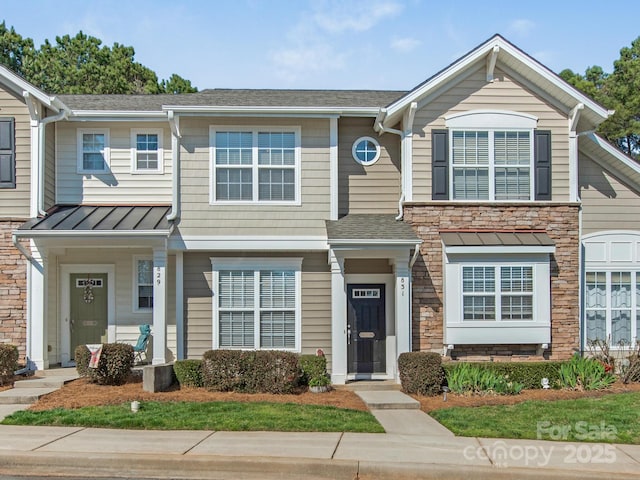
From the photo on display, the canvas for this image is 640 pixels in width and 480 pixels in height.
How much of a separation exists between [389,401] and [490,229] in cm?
489

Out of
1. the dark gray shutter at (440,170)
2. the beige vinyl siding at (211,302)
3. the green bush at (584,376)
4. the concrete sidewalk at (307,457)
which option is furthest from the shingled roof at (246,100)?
the concrete sidewalk at (307,457)

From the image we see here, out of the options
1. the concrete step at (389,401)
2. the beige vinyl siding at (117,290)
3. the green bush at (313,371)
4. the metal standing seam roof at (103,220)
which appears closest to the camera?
the concrete step at (389,401)

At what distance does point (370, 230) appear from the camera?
1441 centimetres

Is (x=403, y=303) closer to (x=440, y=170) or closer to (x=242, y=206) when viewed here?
(x=440, y=170)

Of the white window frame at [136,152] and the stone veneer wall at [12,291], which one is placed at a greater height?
the white window frame at [136,152]

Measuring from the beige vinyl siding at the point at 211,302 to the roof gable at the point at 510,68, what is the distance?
379 cm

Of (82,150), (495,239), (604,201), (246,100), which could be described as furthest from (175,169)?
(604,201)

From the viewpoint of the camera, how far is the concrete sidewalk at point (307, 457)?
7973 millimetres

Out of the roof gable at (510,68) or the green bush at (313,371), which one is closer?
the green bush at (313,371)

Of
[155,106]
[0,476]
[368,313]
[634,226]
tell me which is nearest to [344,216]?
[368,313]

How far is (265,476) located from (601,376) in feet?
28.4

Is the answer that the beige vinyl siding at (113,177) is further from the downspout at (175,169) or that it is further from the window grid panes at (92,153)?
the downspout at (175,169)

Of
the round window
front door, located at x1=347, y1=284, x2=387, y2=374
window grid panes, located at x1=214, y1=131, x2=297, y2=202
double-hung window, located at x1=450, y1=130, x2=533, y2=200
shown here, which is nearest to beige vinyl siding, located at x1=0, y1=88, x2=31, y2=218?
window grid panes, located at x1=214, y1=131, x2=297, y2=202

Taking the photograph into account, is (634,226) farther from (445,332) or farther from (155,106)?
(155,106)
